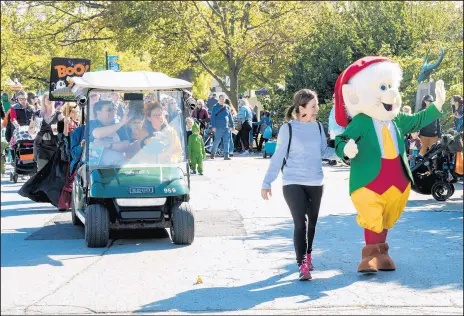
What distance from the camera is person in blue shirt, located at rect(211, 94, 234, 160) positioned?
25.7 m

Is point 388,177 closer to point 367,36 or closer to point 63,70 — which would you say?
point 63,70

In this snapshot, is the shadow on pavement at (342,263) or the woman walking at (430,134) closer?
the shadow on pavement at (342,263)

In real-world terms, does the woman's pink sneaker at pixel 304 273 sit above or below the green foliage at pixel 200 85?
below

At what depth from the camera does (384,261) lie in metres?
8.47

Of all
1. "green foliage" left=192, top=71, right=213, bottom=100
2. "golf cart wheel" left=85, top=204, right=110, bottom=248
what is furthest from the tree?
"golf cart wheel" left=85, top=204, right=110, bottom=248

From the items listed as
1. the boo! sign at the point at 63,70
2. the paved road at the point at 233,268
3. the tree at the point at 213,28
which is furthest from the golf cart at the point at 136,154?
Answer: the tree at the point at 213,28

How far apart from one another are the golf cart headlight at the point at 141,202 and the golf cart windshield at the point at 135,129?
23.8 inches

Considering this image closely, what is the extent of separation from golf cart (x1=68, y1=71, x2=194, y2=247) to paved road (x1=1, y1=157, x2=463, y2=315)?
34 centimetres

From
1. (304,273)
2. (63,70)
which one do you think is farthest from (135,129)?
(63,70)

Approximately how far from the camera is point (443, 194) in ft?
47.1

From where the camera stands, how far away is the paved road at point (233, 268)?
732 centimetres

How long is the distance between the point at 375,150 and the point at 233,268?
179 centimetres

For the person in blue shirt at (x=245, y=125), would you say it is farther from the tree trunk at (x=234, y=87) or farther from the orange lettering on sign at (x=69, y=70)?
the orange lettering on sign at (x=69, y=70)

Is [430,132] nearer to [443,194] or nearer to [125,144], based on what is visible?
[443,194]
